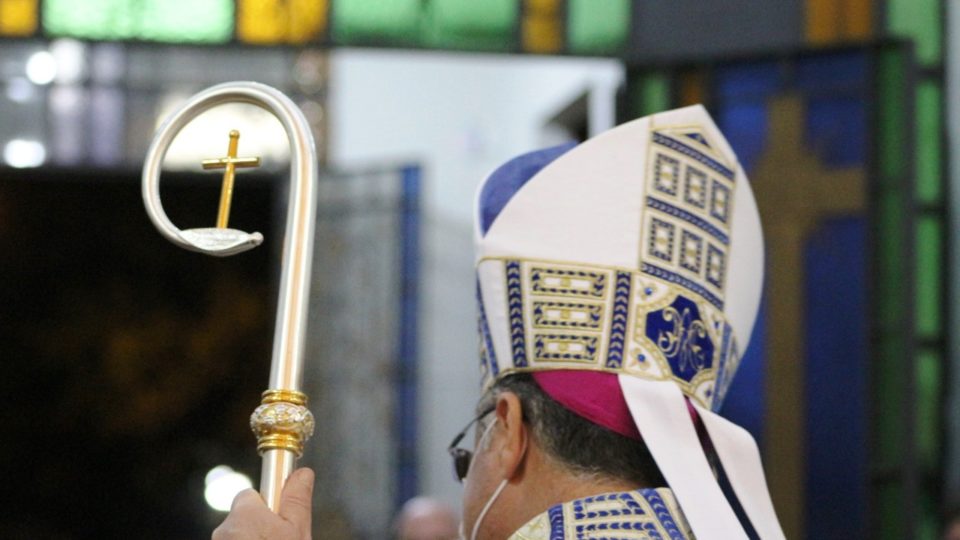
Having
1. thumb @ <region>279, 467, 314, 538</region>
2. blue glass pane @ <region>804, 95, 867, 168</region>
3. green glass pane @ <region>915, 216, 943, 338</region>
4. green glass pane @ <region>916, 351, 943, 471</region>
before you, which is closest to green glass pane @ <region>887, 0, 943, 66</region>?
blue glass pane @ <region>804, 95, 867, 168</region>

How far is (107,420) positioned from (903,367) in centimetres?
1004

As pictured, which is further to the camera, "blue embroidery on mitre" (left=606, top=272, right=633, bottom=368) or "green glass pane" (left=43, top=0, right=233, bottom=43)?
"green glass pane" (left=43, top=0, right=233, bottom=43)

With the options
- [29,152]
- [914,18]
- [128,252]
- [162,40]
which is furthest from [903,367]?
[128,252]

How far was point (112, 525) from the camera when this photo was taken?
1530cm

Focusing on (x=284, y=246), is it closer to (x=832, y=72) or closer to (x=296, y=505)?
(x=296, y=505)

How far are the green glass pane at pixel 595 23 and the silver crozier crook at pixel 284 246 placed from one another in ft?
12.5

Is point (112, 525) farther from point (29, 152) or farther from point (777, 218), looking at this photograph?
point (777, 218)

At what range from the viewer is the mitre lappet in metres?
2.49

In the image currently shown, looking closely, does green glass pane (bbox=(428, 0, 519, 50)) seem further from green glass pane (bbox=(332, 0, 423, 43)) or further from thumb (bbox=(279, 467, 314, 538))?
thumb (bbox=(279, 467, 314, 538))

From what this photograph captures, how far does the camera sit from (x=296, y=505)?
2.02m

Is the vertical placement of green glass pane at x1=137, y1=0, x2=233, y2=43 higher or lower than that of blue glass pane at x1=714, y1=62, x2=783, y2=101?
higher

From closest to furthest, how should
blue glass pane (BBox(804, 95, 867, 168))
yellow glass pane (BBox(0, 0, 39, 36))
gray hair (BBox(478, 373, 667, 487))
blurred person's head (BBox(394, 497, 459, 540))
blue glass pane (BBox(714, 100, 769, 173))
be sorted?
gray hair (BBox(478, 373, 667, 487))
yellow glass pane (BBox(0, 0, 39, 36))
blue glass pane (BBox(804, 95, 867, 168))
blue glass pane (BBox(714, 100, 769, 173))
blurred person's head (BBox(394, 497, 459, 540))

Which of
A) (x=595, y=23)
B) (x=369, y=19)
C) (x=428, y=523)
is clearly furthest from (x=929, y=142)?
(x=428, y=523)

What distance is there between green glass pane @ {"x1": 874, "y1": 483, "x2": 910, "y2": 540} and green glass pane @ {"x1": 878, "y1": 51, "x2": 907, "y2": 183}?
3.44ft
